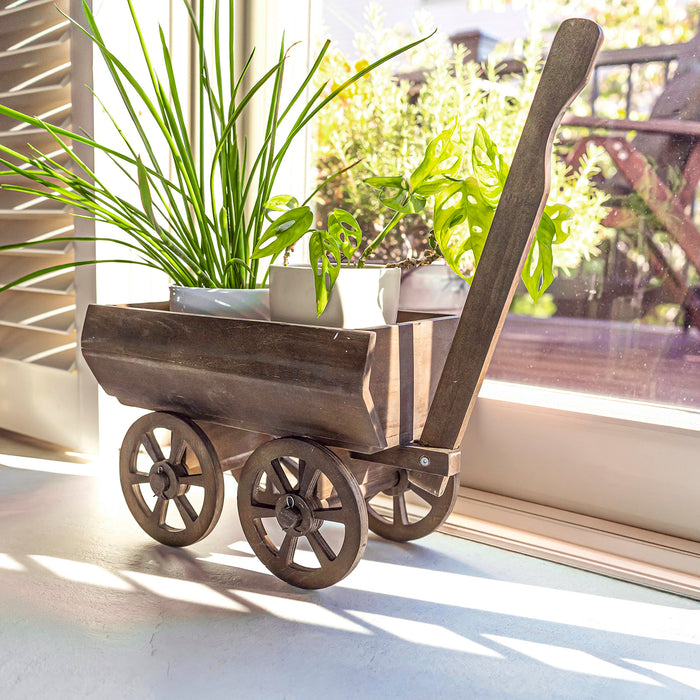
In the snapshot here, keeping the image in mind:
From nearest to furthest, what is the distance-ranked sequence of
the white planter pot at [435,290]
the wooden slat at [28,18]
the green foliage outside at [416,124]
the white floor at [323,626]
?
the white floor at [323,626]
the green foliage outside at [416,124]
the white planter pot at [435,290]
the wooden slat at [28,18]

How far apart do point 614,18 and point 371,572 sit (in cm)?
80

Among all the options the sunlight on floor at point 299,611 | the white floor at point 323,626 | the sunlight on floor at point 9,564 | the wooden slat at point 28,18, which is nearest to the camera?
the white floor at point 323,626

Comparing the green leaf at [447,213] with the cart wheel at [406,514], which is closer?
the green leaf at [447,213]

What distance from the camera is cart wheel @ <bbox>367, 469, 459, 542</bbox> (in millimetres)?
999

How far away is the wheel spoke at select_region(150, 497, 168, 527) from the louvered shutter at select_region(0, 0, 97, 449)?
1.43 ft

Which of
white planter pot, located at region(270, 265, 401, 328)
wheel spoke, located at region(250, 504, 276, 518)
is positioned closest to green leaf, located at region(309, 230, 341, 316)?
white planter pot, located at region(270, 265, 401, 328)

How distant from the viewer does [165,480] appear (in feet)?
3.19

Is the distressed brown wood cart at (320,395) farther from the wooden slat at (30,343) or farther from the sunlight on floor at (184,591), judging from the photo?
the wooden slat at (30,343)

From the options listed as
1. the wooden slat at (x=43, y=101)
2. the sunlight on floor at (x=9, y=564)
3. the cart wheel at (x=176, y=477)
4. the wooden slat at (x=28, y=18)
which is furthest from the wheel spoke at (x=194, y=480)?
the wooden slat at (x=28, y=18)

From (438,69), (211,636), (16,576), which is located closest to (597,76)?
(438,69)

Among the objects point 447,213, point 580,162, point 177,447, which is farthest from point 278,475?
point 580,162

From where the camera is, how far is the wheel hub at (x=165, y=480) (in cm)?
97

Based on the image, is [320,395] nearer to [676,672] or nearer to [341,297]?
[341,297]

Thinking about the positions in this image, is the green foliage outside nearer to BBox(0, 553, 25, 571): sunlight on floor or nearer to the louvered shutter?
the louvered shutter
